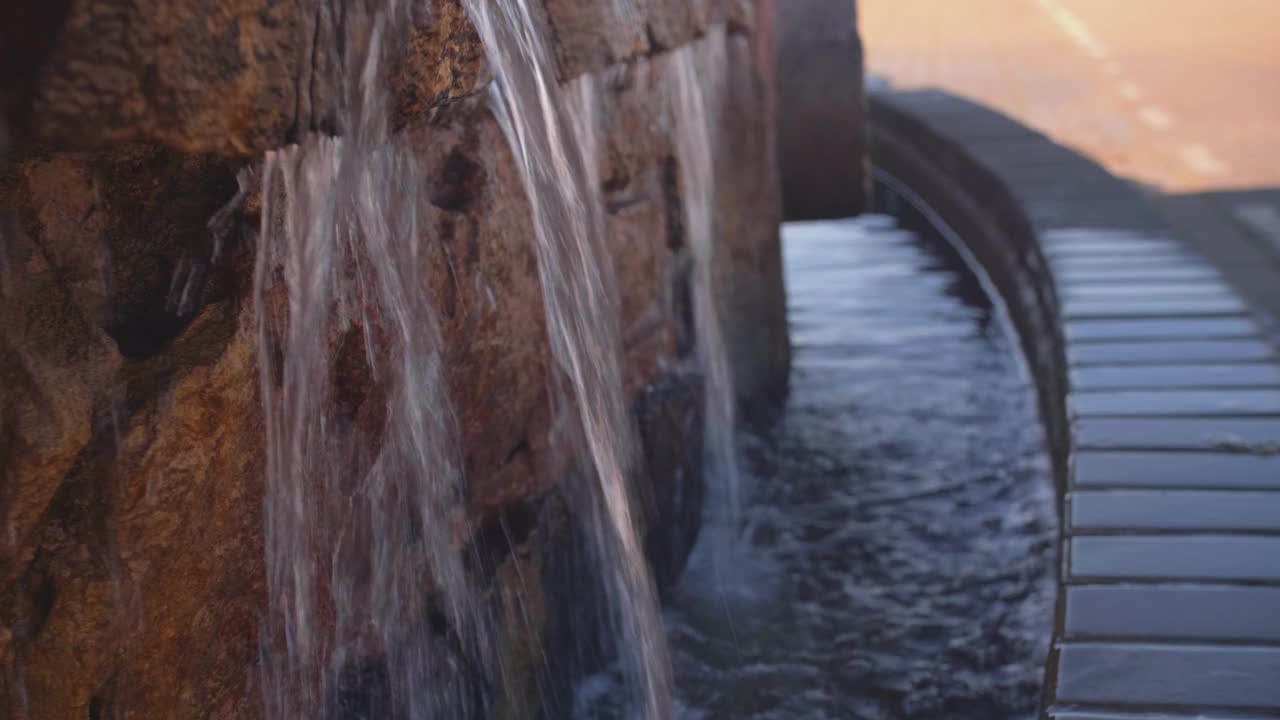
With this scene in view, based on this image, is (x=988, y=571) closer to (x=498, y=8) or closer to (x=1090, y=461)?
(x=1090, y=461)

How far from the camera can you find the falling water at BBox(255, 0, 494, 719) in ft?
4.76

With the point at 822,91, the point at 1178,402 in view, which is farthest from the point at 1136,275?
the point at 822,91

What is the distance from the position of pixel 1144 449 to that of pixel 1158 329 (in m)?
0.68

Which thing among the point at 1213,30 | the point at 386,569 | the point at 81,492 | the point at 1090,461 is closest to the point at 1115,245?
the point at 1090,461

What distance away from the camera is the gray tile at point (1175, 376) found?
2.80 metres

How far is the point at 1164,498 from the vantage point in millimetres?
2316

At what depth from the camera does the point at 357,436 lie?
1.69 meters

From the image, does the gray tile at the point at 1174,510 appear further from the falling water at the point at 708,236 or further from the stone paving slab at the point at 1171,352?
the falling water at the point at 708,236

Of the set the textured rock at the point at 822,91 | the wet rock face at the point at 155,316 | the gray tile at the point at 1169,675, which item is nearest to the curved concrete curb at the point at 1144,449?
the gray tile at the point at 1169,675

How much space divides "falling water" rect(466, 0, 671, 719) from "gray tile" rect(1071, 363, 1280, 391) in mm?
936

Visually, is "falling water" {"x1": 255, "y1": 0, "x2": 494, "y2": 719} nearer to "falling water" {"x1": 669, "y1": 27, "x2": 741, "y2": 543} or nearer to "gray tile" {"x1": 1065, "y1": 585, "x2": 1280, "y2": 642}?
"gray tile" {"x1": 1065, "y1": 585, "x2": 1280, "y2": 642}

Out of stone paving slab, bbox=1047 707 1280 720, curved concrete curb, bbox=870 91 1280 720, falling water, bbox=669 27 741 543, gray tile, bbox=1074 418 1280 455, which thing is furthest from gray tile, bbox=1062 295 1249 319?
stone paving slab, bbox=1047 707 1280 720

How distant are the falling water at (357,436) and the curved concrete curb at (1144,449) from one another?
78 centimetres

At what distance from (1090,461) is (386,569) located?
1.24 meters
